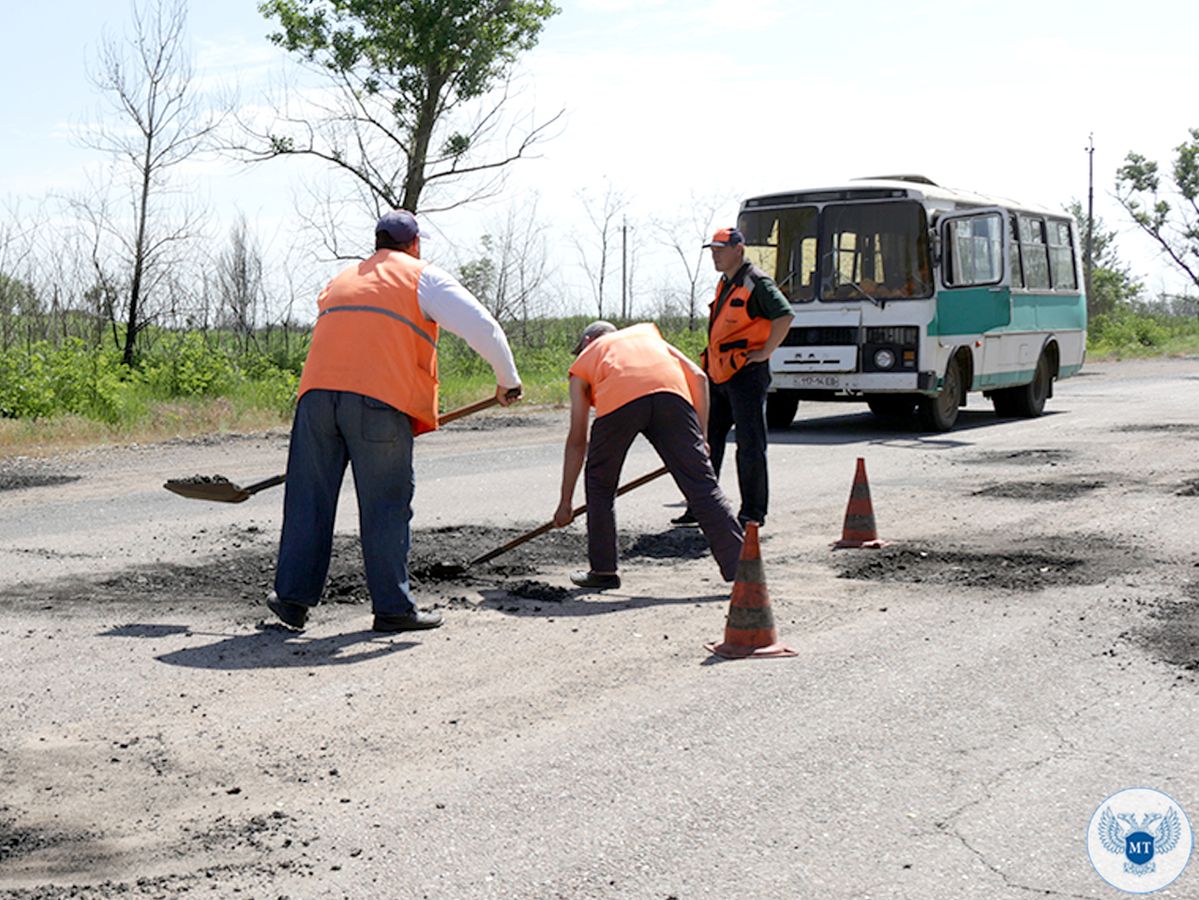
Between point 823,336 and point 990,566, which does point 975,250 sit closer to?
point 823,336

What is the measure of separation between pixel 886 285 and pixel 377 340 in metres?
10.8

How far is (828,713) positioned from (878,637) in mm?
1264

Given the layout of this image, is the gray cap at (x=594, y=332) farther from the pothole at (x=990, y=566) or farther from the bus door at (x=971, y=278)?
the bus door at (x=971, y=278)

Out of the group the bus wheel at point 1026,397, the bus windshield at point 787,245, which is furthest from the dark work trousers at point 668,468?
the bus wheel at point 1026,397

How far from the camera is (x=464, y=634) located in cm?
649

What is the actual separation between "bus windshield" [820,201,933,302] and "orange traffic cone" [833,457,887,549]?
7818 mm

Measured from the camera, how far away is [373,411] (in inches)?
251

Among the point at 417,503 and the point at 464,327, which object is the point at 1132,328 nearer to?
the point at 417,503

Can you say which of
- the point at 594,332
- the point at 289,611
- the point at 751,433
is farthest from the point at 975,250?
the point at 289,611

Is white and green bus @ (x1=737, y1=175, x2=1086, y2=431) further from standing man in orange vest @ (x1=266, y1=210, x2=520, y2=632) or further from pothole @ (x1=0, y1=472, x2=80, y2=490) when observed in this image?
standing man in orange vest @ (x1=266, y1=210, x2=520, y2=632)

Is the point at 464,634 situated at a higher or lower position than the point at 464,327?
lower

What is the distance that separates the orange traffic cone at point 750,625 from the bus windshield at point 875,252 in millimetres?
10672

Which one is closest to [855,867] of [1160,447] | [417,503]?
[417,503]

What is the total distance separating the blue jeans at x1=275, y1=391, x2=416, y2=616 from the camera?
253 inches
